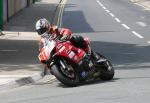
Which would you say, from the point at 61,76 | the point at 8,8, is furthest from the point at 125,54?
the point at 8,8

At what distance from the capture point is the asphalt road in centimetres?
1128

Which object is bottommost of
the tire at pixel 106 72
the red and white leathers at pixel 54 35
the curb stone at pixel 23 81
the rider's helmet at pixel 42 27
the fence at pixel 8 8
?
the fence at pixel 8 8

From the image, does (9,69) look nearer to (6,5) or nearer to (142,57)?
(142,57)

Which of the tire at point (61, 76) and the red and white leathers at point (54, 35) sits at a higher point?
the red and white leathers at point (54, 35)

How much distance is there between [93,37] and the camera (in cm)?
2736

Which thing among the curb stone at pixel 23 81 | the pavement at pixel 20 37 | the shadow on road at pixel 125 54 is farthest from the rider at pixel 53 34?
the shadow on road at pixel 125 54

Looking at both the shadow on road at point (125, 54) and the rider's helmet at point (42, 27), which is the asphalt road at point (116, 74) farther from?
the rider's helmet at point (42, 27)

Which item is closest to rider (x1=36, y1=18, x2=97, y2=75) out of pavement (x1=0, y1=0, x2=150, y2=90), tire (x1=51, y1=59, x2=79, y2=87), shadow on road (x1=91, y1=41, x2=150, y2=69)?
tire (x1=51, y1=59, x2=79, y2=87)

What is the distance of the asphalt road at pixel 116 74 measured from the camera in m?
11.3

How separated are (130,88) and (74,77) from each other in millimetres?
1567

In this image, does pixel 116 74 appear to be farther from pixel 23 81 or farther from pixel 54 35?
pixel 54 35

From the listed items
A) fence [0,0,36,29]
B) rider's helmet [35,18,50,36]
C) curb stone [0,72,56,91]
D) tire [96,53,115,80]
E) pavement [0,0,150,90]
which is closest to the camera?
rider's helmet [35,18,50,36]

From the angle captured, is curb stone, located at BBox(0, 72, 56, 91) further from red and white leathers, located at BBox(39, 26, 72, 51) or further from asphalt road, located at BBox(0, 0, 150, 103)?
red and white leathers, located at BBox(39, 26, 72, 51)

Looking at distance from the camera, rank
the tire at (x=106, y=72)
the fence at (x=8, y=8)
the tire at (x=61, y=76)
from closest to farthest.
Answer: the tire at (x=61, y=76)
the tire at (x=106, y=72)
the fence at (x=8, y=8)
